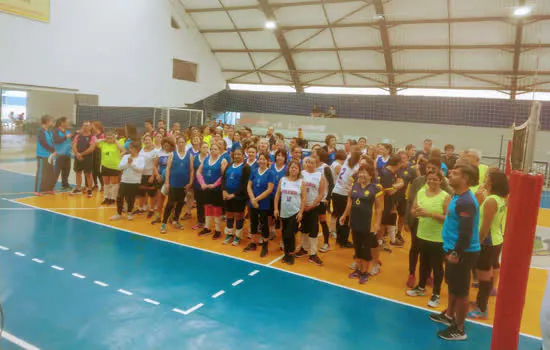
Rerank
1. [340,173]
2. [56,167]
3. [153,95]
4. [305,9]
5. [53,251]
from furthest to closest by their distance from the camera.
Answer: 1. [153,95]
2. [305,9]
3. [56,167]
4. [340,173]
5. [53,251]

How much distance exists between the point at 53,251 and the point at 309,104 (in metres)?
15.4

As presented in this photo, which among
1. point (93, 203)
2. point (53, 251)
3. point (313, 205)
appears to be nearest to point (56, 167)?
point (93, 203)

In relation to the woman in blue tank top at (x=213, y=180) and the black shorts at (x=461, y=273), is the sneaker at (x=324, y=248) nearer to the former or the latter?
the woman in blue tank top at (x=213, y=180)

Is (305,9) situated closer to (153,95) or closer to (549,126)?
(153,95)

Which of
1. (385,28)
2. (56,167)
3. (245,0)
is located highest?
(245,0)

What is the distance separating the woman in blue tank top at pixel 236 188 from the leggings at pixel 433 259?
298cm

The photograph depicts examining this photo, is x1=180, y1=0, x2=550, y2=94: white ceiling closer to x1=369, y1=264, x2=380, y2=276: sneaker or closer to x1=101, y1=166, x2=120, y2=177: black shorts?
x1=101, y1=166, x2=120, y2=177: black shorts

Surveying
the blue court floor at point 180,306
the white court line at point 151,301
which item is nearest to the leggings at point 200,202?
the blue court floor at point 180,306

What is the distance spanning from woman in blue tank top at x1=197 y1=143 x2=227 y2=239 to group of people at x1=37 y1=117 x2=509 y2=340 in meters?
0.02

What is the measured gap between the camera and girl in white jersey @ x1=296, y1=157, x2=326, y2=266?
20.4ft

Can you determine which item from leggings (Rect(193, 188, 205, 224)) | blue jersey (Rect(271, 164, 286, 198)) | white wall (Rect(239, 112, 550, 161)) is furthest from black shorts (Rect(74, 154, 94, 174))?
white wall (Rect(239, 112, 550, 161))

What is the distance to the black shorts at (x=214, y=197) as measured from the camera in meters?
7.22

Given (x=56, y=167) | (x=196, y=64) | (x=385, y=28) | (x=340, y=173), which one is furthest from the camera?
(x=196, y=64)

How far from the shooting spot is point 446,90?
17875 mm
